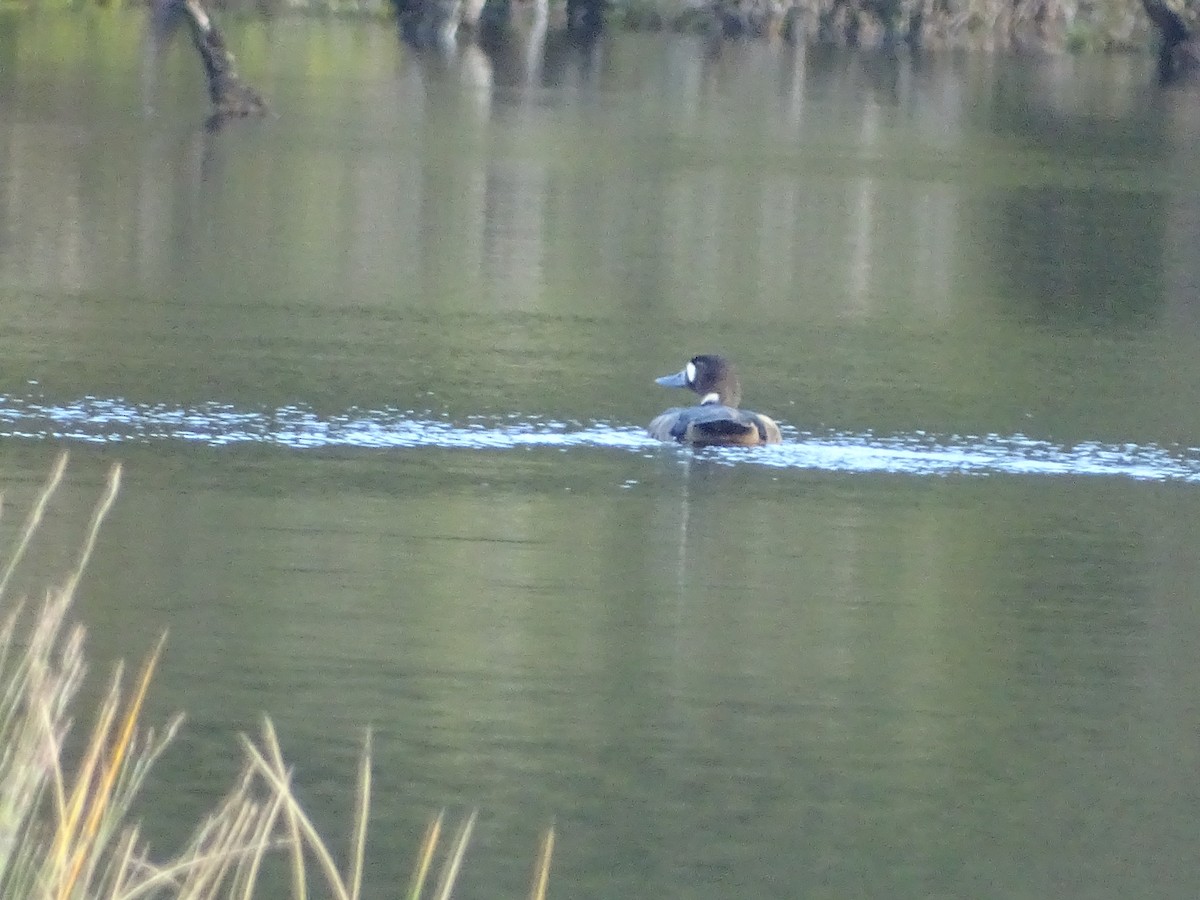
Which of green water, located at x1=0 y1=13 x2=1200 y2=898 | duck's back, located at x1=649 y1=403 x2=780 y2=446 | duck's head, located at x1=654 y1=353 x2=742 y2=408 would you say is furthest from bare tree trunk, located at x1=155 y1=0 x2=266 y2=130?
duck's back, located at x1=649 y1=403 x2=780 y2=446

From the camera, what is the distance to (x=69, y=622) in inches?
372

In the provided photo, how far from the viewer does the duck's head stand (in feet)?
46.4

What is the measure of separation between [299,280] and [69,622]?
31.9 feet

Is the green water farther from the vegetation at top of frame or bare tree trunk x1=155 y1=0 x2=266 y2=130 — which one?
the vegetation at top of frame

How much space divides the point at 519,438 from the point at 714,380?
1302 millimetres

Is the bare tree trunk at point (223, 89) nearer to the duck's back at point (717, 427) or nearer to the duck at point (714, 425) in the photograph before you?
the duck at point (714, 425)

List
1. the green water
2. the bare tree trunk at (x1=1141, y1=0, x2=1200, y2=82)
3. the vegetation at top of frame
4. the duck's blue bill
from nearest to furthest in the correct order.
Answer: the green water < the duck's blue bill < the bare tree trunk at (x1=1141, y1=0, x2=1200, y2=82) < the vegetation at top of frame

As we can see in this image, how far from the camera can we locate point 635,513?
39.1 feet

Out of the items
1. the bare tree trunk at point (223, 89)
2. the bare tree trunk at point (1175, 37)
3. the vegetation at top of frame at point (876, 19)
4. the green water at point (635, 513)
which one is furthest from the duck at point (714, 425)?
the vegetation at top of frame at point (876, 19)

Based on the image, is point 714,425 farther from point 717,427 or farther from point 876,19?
point 876,19

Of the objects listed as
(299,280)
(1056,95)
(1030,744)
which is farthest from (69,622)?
(1056,95)

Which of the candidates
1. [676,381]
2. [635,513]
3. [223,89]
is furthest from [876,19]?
[635,513]

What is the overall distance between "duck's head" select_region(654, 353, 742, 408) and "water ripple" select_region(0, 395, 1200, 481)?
453mm

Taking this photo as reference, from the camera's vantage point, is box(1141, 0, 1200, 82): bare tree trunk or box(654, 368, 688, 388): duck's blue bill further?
box(1141, 0, 1200, 82): bare tree trunk
